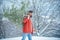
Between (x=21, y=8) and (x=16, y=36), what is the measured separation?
1.42ft

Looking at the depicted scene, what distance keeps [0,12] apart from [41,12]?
24.6 inches

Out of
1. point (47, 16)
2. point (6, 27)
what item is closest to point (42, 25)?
point (47, 16)

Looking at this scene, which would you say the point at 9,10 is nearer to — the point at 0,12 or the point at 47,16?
the point at 0,12

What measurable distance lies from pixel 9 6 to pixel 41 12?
1.63ft

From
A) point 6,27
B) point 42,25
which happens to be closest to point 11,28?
point 6,27

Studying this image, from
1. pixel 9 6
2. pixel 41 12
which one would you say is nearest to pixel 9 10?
pixel 9 6

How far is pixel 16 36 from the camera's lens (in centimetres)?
636

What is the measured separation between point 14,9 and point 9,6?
89mm

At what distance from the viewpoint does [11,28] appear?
6.37 metres

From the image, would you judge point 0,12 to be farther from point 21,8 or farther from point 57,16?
point 57,16

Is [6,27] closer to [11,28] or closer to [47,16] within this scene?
[11,28]

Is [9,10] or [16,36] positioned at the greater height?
[9,10]

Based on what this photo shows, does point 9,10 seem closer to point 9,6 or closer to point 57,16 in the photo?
point 9,6

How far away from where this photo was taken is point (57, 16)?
637 centimetres
